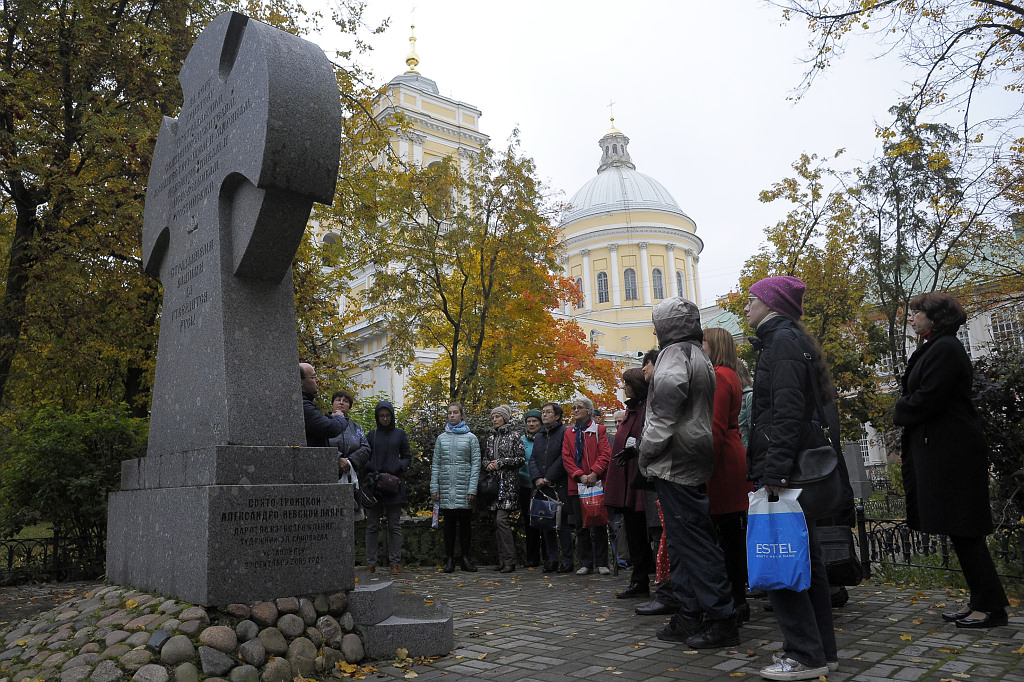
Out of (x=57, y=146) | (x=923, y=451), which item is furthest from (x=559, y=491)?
(x=57, y=146)

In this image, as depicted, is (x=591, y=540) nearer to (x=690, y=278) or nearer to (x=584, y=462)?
(x=584, y=462)

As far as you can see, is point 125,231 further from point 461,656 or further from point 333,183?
point 461,656

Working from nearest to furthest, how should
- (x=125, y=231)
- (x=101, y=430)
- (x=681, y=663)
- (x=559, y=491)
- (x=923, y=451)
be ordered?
(x=681, y=663)
(x=923, y=451)
(x=559, y=491)
(x=101, y=430)
(x=125, y=231)

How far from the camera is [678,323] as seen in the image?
5.27 meters

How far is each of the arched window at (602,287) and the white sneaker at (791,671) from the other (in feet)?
202

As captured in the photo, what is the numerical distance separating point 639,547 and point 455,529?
365cm

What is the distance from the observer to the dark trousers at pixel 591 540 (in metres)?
9.29

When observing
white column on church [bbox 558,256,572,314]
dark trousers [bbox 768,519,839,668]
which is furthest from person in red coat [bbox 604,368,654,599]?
white column on church [bbox 558,256,572,314]

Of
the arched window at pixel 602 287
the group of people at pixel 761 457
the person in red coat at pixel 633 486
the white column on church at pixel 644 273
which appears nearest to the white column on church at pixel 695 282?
the white column on church at pixel 644 273

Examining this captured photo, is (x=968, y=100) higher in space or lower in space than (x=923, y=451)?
higher

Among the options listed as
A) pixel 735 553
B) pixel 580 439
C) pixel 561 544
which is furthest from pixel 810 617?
pixel 561 544

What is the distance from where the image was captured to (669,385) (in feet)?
16.4

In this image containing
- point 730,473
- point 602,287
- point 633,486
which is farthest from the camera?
point 602,287

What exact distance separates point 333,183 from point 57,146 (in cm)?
811
